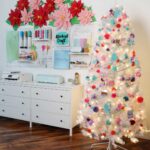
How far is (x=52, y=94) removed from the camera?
134 inches

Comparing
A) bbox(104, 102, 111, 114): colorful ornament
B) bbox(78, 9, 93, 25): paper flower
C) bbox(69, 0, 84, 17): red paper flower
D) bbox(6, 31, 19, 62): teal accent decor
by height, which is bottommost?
bbox(104, 102, 111, 114): colorful ornament

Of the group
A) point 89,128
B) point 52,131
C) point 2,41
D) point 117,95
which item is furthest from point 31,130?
point 2,41

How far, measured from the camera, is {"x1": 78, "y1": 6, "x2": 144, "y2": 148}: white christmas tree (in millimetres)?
2646

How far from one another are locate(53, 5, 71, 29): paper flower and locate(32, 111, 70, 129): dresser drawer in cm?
151

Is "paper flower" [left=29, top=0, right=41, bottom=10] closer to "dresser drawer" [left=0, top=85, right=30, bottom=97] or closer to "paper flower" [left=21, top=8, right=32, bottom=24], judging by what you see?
"paper flower" [left=21, top=8, right=32, bottom=24]

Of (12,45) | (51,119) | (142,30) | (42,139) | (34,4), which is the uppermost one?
(34,4)

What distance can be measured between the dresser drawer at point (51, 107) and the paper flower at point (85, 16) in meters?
1.38

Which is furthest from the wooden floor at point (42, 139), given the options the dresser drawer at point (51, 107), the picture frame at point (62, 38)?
the picture frame at point (62, 38)

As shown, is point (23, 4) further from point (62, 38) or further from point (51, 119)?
point (51, 119)

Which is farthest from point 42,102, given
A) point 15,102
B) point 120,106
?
point 120,106

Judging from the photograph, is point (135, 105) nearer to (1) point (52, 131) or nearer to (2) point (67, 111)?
(2) point (67, 111)

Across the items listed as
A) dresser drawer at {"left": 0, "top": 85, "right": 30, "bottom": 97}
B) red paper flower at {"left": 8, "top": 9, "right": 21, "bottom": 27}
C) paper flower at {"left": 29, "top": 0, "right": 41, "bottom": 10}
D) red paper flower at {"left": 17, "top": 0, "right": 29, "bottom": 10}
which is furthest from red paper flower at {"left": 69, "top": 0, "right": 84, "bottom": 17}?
dresser drawer at {"left": 0, "top": 85, "right": 30, "bottom": 97}

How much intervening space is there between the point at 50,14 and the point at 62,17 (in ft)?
0.86

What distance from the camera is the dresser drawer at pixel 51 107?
10.9 ft
